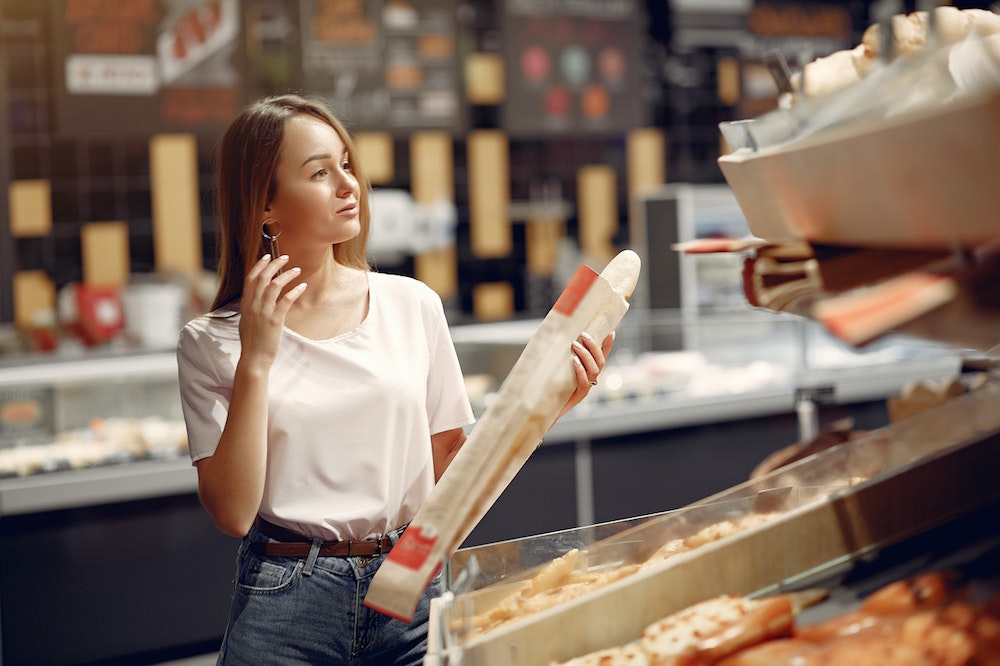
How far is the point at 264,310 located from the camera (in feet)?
5.22

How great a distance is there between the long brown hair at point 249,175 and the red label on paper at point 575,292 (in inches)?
30.0

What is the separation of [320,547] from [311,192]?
1.78ft

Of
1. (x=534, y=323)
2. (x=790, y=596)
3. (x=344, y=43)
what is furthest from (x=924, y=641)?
(x=344, y=43)

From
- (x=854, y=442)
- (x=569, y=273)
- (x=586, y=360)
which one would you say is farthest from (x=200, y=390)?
(x=569, y=273)

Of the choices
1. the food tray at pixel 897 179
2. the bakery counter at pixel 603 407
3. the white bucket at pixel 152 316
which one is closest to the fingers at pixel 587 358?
the food tray at pixel 897 179

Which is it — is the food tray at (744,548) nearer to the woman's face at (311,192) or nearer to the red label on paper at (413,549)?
the red label on paper at (413,549)

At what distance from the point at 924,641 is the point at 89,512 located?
2.77m

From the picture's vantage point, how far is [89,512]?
3303mm

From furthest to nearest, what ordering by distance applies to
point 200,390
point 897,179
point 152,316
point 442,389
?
1. point 152,316
2. point 442,389
3. point 200,390
4. point 897,179

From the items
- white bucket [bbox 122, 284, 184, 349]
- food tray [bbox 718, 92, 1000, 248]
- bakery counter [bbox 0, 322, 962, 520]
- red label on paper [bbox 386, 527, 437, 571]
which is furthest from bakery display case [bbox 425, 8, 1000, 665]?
white bucket [bbox 122, 284, 184, 349]

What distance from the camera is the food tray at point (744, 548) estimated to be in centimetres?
121

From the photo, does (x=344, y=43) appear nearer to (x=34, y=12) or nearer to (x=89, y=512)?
(x=34, y=12)

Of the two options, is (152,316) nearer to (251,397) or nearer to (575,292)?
(251,397)

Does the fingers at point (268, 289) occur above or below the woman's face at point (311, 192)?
below
